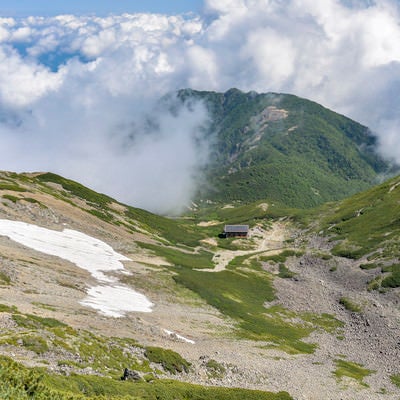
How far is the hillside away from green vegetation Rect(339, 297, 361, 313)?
49cm

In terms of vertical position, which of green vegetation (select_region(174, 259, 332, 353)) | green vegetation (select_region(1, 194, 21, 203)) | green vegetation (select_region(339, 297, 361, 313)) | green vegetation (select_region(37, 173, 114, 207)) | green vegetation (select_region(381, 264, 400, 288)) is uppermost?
green vegetation (select_region(37, 173, 114, 207))

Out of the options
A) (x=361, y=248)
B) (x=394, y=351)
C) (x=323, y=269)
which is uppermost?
(x=361, y=248)

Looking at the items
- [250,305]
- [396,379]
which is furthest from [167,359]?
[250,305]

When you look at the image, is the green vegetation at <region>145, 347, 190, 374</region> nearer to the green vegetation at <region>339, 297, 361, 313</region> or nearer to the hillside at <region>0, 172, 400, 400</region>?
the hillside at <region>0, 172, 400, 400</region>

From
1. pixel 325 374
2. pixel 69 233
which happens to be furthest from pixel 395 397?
pixel 69 233

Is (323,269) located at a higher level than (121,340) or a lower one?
higher

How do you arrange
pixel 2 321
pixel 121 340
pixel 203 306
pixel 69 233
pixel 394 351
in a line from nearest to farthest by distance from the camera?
pixel 2 321 < pixel 121 340 < pixel 394 351 < pixel 203 306 < pixel 69 233

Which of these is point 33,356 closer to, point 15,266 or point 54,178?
point 15,266

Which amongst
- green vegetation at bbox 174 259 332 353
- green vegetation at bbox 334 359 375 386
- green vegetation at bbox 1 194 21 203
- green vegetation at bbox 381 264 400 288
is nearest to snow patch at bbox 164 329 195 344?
green vegetation at bbox 174 259 332 353

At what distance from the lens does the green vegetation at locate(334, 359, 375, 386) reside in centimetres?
6375

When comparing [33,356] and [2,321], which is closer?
[33,356]

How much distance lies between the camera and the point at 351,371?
6788cm

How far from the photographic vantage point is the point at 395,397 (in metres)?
59.0

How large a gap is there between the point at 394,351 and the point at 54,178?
160040 mm
